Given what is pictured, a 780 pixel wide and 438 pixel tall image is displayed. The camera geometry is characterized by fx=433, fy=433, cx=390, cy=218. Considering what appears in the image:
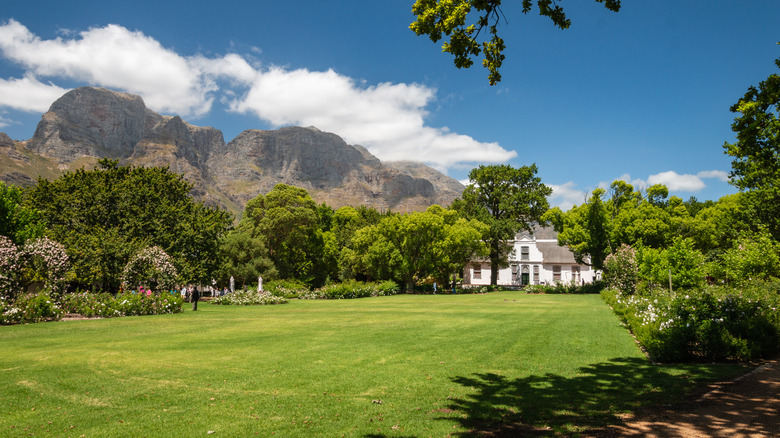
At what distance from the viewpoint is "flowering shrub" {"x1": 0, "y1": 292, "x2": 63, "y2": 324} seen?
57.9ft

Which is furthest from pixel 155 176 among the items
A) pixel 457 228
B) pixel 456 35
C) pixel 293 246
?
pixel 456 35

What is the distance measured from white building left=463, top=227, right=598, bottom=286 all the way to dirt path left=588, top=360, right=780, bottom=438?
194 ft

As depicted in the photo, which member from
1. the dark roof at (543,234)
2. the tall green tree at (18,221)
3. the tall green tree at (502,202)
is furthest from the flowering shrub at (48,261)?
the dark roof at (543,234)

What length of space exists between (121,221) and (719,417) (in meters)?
35.9

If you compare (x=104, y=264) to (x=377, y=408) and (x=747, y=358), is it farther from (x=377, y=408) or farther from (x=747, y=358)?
(x=747, y=358)

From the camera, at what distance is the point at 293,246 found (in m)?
45.9

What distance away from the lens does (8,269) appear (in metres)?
19.8

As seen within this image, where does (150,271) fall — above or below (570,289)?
above

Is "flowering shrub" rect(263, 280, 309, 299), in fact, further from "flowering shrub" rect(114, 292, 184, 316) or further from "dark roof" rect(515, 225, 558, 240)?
"dark roof" rect(515, 225, 558, 240)

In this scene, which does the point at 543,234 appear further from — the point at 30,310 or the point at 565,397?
the point at 565,397

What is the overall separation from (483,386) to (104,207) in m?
33.5

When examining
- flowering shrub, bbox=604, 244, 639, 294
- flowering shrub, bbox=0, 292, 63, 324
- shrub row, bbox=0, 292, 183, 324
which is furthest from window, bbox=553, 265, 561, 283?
flowering shrub, bbox=0, 292, 63, 324

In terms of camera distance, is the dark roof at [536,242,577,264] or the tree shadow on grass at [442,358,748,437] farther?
the dark roof at [536,242,577,264]

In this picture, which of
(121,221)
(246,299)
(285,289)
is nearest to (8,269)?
(121,221)
